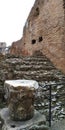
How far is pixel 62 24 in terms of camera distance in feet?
25.6

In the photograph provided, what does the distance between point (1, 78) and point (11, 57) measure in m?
1.99

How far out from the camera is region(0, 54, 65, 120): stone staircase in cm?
564

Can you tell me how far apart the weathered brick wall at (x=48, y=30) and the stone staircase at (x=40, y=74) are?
41 centimetres

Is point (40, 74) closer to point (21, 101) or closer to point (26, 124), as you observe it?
point (21, 101)

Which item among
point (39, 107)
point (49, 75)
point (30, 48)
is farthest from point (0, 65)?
point (30, 48)

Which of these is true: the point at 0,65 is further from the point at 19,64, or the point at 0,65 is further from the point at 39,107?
the point at 39,107

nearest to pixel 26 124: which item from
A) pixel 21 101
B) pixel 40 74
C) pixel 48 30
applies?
pixel 21 101

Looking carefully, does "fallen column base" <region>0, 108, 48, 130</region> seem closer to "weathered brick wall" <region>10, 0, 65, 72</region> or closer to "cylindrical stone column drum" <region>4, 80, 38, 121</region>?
"cylindrical stone column drum" <region>4, 80, 38, 121</region>

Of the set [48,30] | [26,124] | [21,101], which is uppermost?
[48,30]

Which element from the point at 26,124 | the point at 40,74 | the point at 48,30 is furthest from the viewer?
the point at 48,30

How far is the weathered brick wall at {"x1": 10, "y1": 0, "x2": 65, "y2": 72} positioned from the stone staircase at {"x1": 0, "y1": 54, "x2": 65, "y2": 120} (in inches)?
16.2

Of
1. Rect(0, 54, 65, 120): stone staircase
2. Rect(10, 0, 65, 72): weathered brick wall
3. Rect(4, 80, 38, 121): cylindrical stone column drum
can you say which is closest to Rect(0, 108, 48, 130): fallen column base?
Rect(4, 80, 38, 121): cylindrical stone column drum

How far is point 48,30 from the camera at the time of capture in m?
8.73

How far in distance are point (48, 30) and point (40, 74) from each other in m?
2.20
